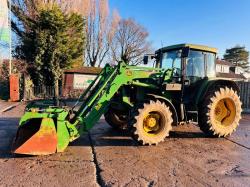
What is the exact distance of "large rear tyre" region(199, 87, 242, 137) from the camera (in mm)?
7547

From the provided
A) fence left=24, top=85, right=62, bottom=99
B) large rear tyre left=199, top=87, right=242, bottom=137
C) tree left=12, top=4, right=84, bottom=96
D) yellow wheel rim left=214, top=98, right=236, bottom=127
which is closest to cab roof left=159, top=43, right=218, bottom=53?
large rear tyre left=199, top=87, right=242, bottom=137

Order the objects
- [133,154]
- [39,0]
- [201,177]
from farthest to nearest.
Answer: [39,0] < [133,154] < [201,177]

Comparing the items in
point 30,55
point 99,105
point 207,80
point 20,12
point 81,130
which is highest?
point 20,12

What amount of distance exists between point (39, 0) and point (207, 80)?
19840 millimetres

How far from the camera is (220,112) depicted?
27.3 ft

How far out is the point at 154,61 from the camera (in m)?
8.91

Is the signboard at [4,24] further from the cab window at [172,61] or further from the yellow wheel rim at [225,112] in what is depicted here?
the yellow wheel rim at [225,112]

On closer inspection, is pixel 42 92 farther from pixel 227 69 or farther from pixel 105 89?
pixel 227 69

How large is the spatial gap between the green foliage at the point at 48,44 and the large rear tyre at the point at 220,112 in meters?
15.4

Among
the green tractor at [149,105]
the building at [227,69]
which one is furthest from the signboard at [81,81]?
the building at [227,69]

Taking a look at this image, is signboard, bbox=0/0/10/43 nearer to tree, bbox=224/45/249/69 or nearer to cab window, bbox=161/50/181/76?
cab window, bbox=161/50/181/76

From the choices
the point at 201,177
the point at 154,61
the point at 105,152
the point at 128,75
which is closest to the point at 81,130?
the point at 105,152

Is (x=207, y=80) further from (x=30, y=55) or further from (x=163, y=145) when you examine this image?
(x=30, y=55)

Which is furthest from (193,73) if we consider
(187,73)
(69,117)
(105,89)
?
(69,117)
